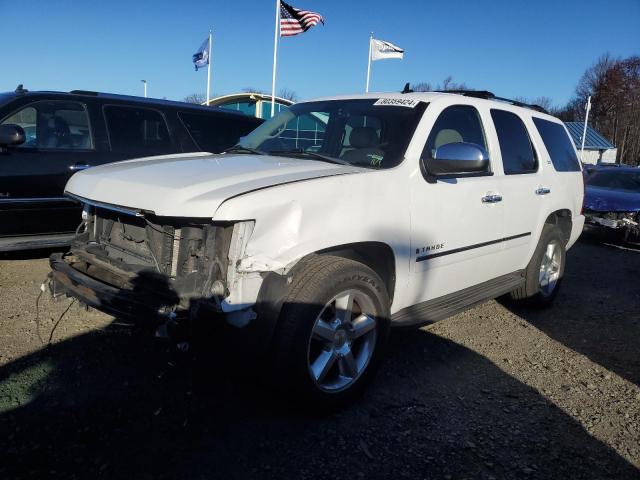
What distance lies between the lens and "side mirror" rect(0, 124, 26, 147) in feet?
15.3

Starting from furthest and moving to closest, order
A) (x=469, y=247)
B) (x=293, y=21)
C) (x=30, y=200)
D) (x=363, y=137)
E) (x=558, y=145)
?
(x=293, y=21) → (x=558, y=145) → (x=30, y=200) → (x=469, y=247) → (x=363, y=137)

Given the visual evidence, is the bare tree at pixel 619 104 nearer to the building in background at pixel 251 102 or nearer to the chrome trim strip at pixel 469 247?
the building in background at pixel 251 102

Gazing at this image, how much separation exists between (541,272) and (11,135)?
17.4 feet

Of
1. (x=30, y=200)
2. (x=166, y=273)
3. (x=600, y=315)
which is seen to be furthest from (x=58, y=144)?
(x=600, y=315)

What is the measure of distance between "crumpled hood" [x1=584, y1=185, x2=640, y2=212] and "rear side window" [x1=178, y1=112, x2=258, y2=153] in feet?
23.2

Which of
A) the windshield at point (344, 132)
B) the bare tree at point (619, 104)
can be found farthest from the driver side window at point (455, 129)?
the bare tree at point (619, 104)

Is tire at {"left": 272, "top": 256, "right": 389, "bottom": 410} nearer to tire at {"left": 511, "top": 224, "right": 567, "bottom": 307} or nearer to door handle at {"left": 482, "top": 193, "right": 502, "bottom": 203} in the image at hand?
door handle at {"left": 482, "top": 193, "right": 502, "bottom": 203}

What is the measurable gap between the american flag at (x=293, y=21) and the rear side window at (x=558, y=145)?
13405 millimetres

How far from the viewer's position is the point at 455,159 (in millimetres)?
3270

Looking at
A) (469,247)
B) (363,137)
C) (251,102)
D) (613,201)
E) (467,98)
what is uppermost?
(251,102)

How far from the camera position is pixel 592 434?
290 centimetres

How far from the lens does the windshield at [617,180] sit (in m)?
10.7

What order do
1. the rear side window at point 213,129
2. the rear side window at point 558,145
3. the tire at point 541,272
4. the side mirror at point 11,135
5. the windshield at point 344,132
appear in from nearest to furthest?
the windshield at point 344,132 → the side mirror at point 11,135 → the tire at point 541,272 → the rear side window at point 558,145 → the rear side window at point 213,129

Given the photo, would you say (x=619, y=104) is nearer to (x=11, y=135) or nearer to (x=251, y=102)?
(x=251, y=102)
